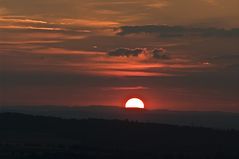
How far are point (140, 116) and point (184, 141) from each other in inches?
2689

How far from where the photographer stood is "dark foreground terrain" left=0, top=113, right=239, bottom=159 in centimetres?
6481

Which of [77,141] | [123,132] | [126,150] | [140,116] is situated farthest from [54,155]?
[140,116]

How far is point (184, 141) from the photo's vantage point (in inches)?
3174

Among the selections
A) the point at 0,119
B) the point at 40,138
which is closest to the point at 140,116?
the point at 0,119

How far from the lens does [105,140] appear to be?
81.8 m

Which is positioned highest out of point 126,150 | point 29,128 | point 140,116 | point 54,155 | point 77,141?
point 140,116

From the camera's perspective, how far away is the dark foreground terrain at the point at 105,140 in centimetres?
6481

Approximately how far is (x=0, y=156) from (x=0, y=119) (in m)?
32.0

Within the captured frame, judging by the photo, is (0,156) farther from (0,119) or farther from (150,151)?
(0,119)

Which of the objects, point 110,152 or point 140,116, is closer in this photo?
point 110,152

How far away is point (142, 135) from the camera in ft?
277

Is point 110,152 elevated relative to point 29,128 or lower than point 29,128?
lower

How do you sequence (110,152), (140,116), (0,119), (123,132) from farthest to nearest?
(140,116) → (0,119) → (123,132) → (110,152)

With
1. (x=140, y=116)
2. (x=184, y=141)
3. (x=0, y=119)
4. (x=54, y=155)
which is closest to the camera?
(x=54, y=155)
